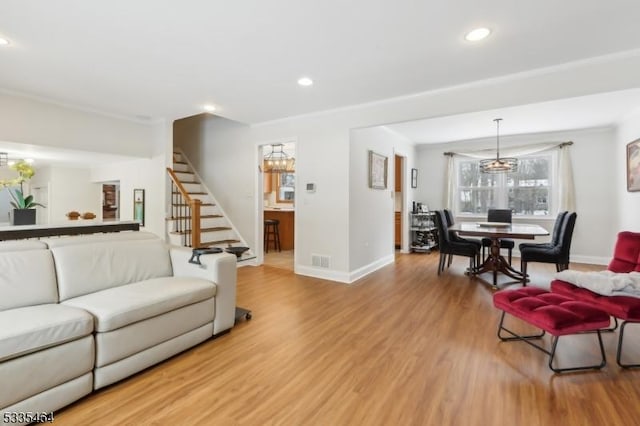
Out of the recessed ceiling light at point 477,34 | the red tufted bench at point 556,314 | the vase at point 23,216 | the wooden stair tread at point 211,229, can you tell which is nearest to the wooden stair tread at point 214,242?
the wooden stair tread at point 211,229

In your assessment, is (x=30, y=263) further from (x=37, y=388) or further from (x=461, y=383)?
(x=461, y=383)

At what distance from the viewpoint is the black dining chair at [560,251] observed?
12.9 feet

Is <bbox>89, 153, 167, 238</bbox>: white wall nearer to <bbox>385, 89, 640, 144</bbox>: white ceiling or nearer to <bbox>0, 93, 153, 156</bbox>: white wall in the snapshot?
A: <bbox>0, 93, 153, 156</bbox>: white wall

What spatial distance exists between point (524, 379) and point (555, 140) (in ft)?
18.5

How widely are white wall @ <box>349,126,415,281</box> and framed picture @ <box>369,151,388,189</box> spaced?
0.26 feet

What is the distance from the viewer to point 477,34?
2.39 metres

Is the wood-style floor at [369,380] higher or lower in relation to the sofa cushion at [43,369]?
lower

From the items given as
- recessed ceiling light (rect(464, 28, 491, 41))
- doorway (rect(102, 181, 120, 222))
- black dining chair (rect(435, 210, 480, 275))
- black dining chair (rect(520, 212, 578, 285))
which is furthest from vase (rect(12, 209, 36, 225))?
black dining chair (rect(520, 212, 578, 285))

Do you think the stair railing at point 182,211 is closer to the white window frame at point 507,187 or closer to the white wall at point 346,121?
the white wall at point 346,121

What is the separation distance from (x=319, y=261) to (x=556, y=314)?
9.99ft

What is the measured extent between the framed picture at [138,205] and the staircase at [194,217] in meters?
0.62

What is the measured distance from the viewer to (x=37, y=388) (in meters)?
1.57

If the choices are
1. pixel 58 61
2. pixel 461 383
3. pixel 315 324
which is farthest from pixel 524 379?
pixel 58 61

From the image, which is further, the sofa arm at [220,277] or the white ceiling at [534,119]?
the white ceiling at [534,119]
